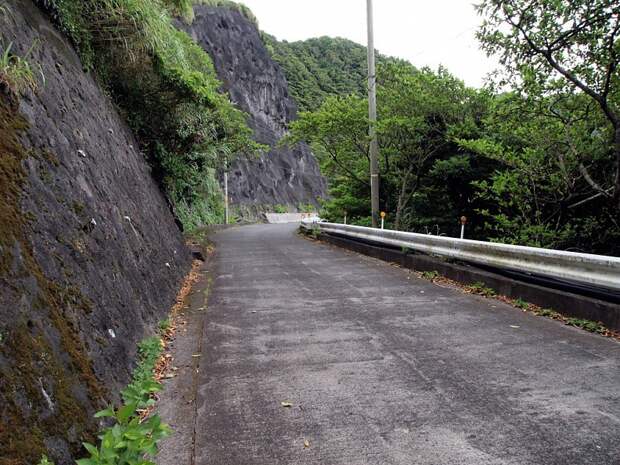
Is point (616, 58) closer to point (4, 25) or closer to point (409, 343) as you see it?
point (409, 343)

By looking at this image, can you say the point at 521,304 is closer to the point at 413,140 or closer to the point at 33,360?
the point at 33,360

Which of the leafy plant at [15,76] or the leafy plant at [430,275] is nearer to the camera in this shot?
the leafy plant at [15,76]

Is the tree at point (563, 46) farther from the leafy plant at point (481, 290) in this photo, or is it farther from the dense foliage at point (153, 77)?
the dense foliage at point (153, 77)

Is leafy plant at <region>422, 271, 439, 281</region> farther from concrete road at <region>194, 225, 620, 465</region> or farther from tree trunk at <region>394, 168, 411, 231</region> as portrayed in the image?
tree trunk at <region>394, 168, 411, 231</region>

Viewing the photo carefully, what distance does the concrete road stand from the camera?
270cm

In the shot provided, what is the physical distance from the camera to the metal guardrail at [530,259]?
4965 mm

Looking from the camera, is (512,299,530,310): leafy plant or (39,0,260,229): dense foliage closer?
(512,299,530,310): leafy plant

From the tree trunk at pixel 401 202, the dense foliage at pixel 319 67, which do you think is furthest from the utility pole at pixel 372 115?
the dense foliage at pixel 319 67

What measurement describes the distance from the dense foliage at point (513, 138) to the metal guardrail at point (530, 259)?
1956mm

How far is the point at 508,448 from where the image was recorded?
2670mm

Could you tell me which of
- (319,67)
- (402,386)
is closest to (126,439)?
(402,386)

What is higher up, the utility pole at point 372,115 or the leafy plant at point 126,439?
the utility pole at point 372,115

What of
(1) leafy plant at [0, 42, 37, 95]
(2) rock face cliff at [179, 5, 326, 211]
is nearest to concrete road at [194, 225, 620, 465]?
(1) leafy plant at [0, 42, 37, 95]

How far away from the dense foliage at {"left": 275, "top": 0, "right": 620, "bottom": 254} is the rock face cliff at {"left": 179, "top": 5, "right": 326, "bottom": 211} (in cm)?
3386
